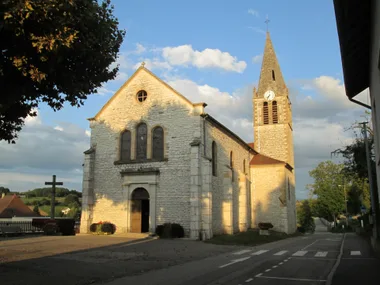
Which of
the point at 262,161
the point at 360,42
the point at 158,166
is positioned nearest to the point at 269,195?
the point at 262,161

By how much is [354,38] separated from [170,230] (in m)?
17.5

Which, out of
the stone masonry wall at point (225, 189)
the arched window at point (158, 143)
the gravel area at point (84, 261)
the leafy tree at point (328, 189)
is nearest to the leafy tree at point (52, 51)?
the gravel area at point (84, 261)

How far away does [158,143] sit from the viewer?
25.3 meters

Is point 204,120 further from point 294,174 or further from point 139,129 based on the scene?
point 294,174

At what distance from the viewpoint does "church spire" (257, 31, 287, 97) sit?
42.7m

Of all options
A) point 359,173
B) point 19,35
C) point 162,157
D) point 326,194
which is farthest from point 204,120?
point 326,194

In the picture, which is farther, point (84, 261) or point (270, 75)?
point (270, 75)

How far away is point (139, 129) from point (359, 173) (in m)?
16.5

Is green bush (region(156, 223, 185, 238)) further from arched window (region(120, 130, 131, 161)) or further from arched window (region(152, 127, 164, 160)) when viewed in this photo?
arched window (region(120, 130, 131, 161))

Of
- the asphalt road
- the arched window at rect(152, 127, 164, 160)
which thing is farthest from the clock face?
the asphalt road

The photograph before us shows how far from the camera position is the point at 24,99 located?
30.3 feet

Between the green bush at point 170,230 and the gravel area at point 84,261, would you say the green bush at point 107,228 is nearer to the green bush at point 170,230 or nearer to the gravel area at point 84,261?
the green bush at point 170,230

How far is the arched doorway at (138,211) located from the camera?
2486cm

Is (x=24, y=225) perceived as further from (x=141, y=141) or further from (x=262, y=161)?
(x=262, y=161)
